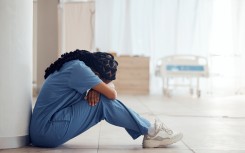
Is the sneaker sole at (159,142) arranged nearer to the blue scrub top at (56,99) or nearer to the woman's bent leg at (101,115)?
the woman's bent leg at (101,115)

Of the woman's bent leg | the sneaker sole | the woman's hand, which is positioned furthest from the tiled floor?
the woman's hand

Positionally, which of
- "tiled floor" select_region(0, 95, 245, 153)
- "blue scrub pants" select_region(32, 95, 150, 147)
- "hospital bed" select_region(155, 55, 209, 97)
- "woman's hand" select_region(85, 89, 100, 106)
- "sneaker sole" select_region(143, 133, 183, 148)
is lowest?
"tiled floor" select_region(0, 95, 245, 153)

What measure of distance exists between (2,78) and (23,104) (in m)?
0.23

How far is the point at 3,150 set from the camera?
101 inches

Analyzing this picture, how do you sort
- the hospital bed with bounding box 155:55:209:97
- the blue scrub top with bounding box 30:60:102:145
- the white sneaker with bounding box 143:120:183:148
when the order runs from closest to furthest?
1. the blue scrub top with bounding box 30:60:102:145
2. the white sneaker with bounding box 143:120:183:148
3. the hospital bed with bounding box 155:55:209:97

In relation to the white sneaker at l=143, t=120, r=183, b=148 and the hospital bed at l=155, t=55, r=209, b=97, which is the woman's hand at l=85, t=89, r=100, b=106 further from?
the hospital bed at l=155, t=55, r=209, b=97

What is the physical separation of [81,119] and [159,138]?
554 mm

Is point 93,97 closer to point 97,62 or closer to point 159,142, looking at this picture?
point 97,62

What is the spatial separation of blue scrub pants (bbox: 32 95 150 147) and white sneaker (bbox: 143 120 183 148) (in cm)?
9

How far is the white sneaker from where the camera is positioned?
2.78 meters

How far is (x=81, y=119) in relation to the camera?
2.65 metres

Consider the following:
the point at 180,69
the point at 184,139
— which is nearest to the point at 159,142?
the point at 184,139

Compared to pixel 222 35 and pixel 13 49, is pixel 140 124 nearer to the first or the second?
pixel 13 49

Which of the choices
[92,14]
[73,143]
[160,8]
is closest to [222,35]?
[160,8]
